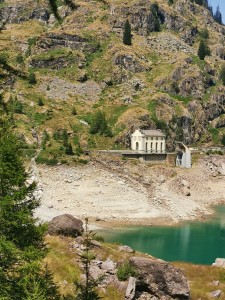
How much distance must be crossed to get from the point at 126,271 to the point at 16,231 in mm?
14187

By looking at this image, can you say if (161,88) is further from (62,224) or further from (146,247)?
(62,224)

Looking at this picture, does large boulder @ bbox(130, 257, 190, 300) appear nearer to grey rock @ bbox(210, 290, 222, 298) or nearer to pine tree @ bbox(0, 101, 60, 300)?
grey rock @ bbox(210, 290, 222, 298)

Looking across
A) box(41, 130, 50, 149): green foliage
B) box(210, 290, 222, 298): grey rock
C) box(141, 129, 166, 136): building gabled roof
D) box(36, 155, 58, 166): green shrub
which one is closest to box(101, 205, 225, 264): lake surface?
box(210, 290, 222, 298): grey rock

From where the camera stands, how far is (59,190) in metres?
94.7

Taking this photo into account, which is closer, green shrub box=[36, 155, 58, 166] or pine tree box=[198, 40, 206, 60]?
green shrub box=[36, 155, 58, 166]

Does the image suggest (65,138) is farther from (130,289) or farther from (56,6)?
(56,6)

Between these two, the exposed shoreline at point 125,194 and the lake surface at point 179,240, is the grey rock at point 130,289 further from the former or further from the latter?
the exposed shoreline at point 125,194

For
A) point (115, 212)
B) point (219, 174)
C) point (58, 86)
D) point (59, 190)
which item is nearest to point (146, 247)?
point (115, 212)

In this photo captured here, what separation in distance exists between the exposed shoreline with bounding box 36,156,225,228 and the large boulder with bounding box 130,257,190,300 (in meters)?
49.2

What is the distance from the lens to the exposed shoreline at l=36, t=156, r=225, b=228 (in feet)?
288

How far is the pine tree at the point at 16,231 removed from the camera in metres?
18.5

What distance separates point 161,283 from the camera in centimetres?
3089

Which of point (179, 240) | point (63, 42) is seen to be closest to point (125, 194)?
point (179, 240)

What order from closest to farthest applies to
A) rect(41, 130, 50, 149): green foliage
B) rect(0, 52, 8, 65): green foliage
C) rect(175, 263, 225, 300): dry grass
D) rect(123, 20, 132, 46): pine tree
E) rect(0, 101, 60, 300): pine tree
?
rect(0, 52, 8, 65): green foliage < rect(0, 101, 60, 300): pine tree < rect(175, 263, 225, 300): dry grass < rect(41, 130, 50, 149): green foliage < rect(123, 20, 132, 46): pine tree
